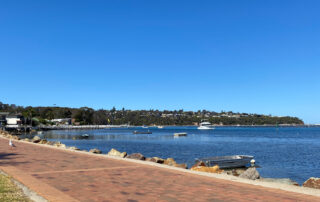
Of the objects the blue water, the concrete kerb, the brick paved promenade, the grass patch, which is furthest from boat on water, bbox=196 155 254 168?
the grass patch

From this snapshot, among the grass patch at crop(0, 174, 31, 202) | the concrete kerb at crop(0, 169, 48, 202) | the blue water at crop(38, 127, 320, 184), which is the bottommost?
the blue water at crop(38, 127, 320, 184)

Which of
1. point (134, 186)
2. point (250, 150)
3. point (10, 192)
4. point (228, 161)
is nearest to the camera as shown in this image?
point (10, 192)

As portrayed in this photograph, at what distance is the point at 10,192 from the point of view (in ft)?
25.3

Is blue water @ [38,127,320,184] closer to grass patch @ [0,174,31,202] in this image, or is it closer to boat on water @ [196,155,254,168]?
boat on water @ [196,155,254,168]

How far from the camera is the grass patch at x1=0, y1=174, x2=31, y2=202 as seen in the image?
707 centimetres

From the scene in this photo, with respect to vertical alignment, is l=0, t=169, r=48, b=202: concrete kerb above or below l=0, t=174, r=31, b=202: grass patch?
below

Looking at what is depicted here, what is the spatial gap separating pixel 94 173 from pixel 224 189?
516 centimetres

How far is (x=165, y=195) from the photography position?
817cm

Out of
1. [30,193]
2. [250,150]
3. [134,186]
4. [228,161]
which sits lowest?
[250,150]

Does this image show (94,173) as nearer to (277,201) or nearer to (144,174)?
(144,174)

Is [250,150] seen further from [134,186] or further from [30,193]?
[30,193]

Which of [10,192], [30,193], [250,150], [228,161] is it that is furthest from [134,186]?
[250,150]

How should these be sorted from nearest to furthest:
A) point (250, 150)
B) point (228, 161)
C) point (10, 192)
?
point (10, 192), point (228, 161), point (250, 150)

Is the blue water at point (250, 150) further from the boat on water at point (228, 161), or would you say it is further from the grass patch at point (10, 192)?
the grass patch at point (10, 192)
